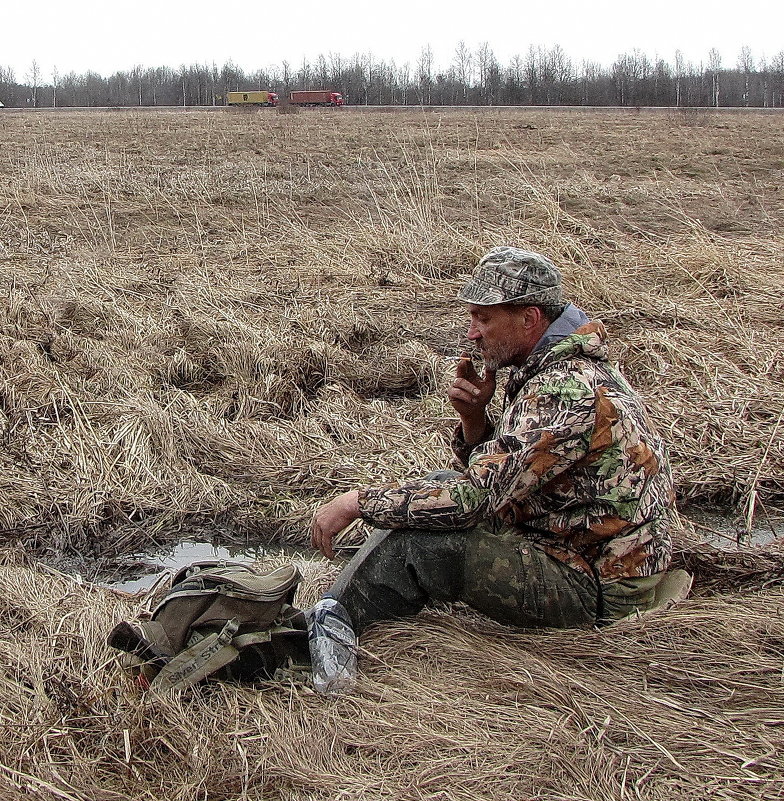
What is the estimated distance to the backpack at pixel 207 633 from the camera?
8.60ft

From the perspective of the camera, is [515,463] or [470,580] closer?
[515,463]

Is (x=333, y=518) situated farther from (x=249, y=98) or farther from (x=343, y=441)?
(x=249, y=98)

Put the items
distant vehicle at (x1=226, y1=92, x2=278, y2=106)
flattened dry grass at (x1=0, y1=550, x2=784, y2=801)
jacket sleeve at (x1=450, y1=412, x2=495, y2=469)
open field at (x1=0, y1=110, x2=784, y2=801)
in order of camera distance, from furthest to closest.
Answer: distant vehicle at (x1=226, y1=92, x2=278, y2=106), jacket sleeve at (x1=450, y1=412, x2=495, y2=469), open field at (x1=0, y1=110, x2=784, y2=801), flattened dry grass at (x1=0, y1=550, x2=784, y2=801)

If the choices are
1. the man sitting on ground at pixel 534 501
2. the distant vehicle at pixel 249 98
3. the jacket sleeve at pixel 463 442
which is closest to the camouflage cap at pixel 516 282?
the man sitting on ground at pixel 534 501

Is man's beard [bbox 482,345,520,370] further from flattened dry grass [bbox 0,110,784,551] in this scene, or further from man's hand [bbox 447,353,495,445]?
flattened dry grass [bbox 0,110,784,551]

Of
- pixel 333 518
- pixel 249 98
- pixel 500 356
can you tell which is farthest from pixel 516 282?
pixel 249 98

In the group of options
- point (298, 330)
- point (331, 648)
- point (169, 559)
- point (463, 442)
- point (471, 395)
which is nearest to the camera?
point (331, 648)

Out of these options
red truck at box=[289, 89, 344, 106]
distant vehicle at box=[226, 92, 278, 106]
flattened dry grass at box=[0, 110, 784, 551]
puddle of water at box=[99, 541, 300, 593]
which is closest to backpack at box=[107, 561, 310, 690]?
puddle of water at box=[99, 541, 300, 593]

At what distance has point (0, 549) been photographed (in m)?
3.88

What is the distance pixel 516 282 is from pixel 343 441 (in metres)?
2.29

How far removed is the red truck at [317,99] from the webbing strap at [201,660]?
44041 millimetres

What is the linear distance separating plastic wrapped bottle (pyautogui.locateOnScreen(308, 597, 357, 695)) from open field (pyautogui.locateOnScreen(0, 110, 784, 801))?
65 mm

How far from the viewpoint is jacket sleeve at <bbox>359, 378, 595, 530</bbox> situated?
2467mm

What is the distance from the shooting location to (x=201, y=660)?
2629mm
